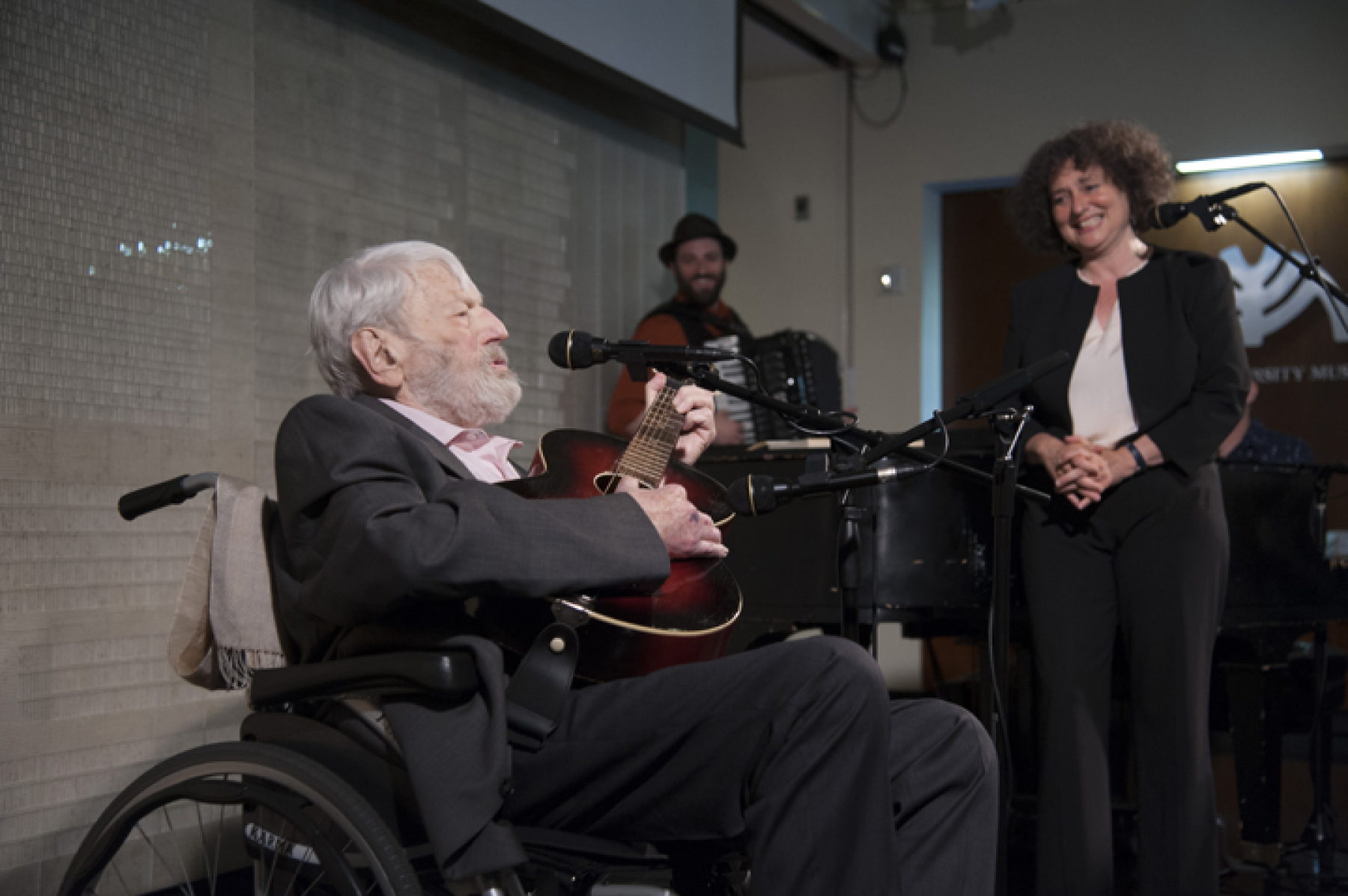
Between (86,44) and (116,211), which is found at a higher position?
(86,44)

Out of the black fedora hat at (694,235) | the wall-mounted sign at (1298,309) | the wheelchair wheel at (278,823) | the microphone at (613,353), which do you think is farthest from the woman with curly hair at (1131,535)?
the wall-mounted sign at (1298,309)

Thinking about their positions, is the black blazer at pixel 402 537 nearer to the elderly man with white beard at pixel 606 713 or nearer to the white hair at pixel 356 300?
the elderly man with white beard at pixel 606 713

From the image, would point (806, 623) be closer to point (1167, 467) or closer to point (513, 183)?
point (1167, 467)

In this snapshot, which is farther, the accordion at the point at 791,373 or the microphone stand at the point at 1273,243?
the accordion at the point at 791,373

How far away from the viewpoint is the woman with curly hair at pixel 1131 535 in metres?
2.28

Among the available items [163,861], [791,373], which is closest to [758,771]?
[163,861]

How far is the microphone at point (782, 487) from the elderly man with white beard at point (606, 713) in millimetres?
72

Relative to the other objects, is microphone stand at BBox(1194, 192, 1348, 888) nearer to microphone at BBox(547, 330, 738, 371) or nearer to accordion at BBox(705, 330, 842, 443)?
accordion at BBox(705, 330, 842, 443)

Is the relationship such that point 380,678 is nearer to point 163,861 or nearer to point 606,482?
point 606,482

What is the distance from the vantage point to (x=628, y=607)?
1510mm

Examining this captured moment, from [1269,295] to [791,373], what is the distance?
9.19 ft

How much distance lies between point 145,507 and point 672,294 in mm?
3374

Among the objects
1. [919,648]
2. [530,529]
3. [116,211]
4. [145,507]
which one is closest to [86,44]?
[116,211]

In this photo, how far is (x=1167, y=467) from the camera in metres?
2.33
